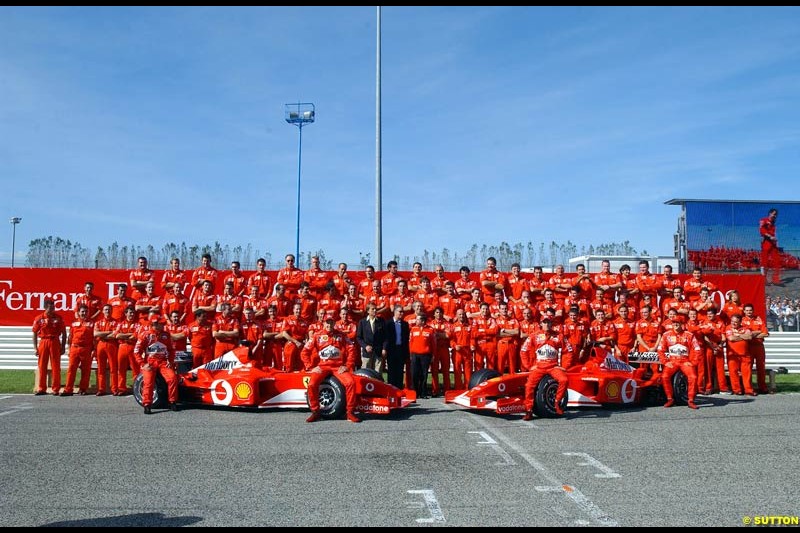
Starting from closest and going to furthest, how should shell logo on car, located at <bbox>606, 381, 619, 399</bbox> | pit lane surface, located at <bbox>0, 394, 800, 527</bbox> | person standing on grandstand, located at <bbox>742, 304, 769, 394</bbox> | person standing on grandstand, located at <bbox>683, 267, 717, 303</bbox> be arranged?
1. pit lane surface, located at <bbox>0, 394, 800, 527</bbox>
2. shell logo on car, located at <bbox>606, 381, 619, 399</bbox>
3. person standing on grandstand, located at <bbox>742, 304, 769, 394</bbox>
4. person standing on grandstand, located at <bbox>683, 267, 717, 303</bbox>

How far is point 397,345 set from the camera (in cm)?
1329

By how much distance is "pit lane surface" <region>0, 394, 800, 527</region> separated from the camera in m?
5.48

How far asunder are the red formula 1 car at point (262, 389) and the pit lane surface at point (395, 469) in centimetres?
25

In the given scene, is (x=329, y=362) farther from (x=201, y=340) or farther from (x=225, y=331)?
(x=201, y=340)

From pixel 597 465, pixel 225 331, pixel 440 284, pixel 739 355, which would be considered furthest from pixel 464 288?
pixel 597 465

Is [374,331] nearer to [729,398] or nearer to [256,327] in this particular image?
[256,327]

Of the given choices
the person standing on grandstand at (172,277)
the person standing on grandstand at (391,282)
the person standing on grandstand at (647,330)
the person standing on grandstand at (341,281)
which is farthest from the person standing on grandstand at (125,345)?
the person standing on grandstand at (647,330)

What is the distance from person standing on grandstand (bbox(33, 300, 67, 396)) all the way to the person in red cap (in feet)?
8.57

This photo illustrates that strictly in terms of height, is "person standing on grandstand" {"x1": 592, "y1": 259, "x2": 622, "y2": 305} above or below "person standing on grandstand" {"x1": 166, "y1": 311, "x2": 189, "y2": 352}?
above

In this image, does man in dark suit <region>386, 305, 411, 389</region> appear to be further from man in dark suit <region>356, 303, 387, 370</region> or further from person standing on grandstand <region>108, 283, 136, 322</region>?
person standing on grandstand <region>108, 283, 136, 322</region>

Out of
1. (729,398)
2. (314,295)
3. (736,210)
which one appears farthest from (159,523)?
(736,210)

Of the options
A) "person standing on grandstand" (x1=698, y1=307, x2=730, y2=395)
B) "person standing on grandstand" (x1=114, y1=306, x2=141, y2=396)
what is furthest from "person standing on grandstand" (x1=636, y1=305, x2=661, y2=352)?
"person standing on grandstand" (x1=114, y1=306, x2=141, y2=396)

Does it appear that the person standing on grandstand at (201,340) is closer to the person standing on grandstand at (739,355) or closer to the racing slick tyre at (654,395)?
the racing slick tyre at (654,395)

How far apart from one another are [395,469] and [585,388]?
541cm
